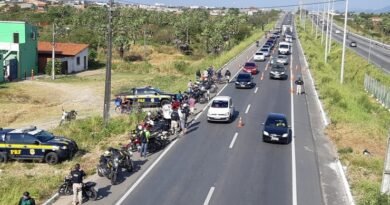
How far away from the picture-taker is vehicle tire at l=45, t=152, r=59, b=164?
79.9 ft

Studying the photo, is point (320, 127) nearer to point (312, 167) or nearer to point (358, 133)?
point (358, 133)

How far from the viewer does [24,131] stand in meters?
25.2

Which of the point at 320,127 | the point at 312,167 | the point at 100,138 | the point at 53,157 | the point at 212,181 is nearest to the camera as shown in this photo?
the point at 212,181

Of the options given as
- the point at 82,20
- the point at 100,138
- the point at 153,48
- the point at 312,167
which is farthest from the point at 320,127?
the point at 82,20

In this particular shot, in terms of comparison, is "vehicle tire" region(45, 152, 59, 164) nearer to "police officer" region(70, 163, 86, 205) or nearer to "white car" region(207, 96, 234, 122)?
"police officer" region(70, 163, 86, 205)

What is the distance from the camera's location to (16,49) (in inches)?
2295

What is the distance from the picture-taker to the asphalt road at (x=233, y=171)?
1838 centimetres

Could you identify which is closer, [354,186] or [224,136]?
[354,186]

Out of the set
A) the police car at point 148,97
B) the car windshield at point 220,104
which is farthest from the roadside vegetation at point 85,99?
the car windshield at point 220,104

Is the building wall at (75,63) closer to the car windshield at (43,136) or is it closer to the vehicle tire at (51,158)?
the car windshield at (43,136)

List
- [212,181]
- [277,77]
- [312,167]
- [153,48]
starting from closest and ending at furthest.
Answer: [212,181]
[312,167]
[277,77]
[153,48]

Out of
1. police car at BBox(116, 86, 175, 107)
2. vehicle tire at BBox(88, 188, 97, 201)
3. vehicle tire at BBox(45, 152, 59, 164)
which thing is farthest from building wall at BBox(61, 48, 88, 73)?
vehicle tire at BBox(88, 188, 97, 201)

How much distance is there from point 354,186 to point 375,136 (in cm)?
1034

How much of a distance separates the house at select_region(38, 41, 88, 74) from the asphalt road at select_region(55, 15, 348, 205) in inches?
1439
